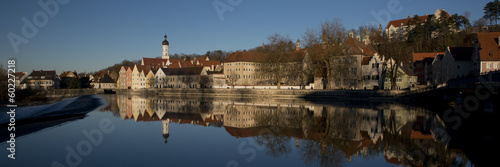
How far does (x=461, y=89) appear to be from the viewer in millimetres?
29922

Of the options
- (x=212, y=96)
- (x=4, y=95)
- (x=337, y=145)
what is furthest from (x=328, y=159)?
(x=212, y=96)

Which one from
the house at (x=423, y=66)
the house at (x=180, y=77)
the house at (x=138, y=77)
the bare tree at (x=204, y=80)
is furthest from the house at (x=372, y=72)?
the house at (x=138, y=77)

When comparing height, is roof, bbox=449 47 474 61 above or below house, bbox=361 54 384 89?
above

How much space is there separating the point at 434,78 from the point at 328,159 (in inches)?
2117

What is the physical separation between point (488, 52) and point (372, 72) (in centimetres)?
1756

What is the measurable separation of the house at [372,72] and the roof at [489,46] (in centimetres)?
1563

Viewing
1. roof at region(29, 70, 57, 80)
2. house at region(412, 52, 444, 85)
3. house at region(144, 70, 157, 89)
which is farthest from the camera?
roof at region(29, 70, 57, 80)

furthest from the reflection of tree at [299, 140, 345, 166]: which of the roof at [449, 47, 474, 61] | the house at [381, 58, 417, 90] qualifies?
the house at [381, 58, 417, 90]

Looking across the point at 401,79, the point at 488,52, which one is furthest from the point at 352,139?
the point at 401,79

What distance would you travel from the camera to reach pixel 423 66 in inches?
2566

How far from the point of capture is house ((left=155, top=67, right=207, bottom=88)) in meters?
82.9

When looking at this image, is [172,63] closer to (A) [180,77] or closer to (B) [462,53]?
(A) [180,77]

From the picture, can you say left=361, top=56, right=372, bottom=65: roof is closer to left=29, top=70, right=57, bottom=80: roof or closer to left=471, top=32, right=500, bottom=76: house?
left=471, top=32, right=500, bottom=76: house

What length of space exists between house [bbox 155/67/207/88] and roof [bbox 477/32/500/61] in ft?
188
